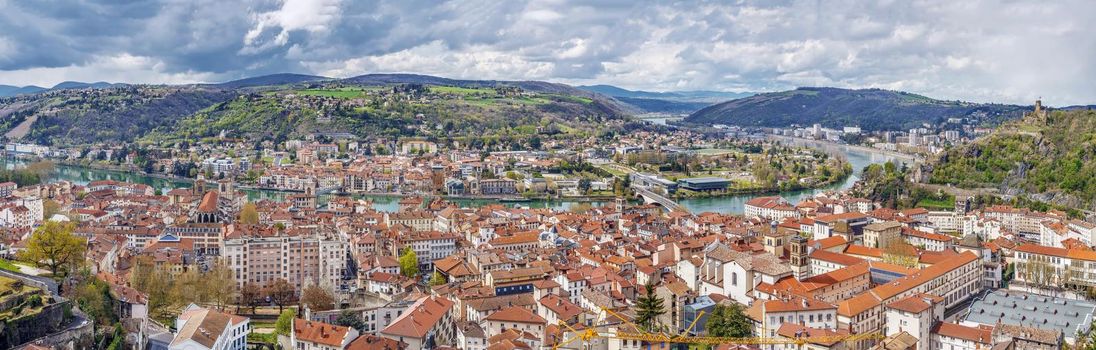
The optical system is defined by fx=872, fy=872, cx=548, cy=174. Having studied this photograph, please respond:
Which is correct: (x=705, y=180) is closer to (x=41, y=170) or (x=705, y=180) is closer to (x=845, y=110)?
(x=41, y=170)

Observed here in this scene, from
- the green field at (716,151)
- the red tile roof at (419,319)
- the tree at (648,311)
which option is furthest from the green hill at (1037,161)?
the green field at (716,151)

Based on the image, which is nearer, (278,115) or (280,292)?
(280,292)

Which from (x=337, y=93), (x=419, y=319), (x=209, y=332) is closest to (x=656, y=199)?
(x=419, y=319)

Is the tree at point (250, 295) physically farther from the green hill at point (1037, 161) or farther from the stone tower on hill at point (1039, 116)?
the stone tower on hill at point (1039, 116)

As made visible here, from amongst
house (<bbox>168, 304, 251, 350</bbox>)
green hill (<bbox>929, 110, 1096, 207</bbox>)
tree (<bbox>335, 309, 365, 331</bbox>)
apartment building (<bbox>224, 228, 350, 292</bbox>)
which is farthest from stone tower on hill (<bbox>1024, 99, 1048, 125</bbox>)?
house (<bbox>168, 304, 251, 350</bbox>)

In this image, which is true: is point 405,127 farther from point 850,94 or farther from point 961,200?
point 850,94

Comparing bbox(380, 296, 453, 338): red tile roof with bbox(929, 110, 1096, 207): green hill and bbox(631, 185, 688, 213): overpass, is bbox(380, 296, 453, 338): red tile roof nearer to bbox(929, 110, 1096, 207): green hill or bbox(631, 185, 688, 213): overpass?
bbox(631, 185, 688, 213): overpass
